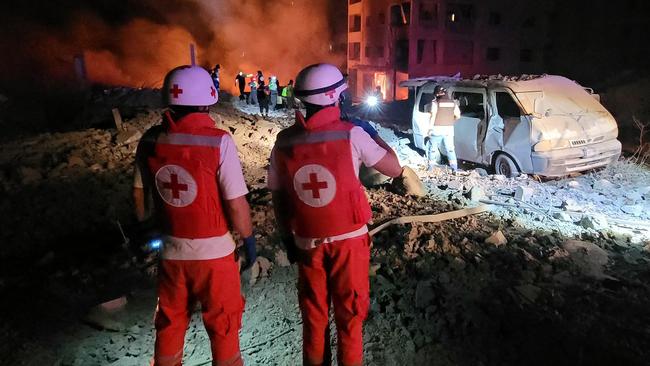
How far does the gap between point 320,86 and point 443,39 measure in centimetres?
3321

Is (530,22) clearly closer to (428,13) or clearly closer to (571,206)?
(428,13)

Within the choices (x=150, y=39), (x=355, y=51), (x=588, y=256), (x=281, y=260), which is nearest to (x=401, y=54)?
(x=355, y=51)

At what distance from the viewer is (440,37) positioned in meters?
33.1

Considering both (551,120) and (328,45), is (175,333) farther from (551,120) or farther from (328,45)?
A: (328,45)

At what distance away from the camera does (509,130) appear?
26.3 ft

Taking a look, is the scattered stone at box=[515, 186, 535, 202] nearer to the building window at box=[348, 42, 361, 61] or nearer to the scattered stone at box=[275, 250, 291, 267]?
the scattered stone at box=[275, 250, 291, 267]

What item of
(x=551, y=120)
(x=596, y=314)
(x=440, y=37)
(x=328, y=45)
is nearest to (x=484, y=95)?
(x=551, y=120)

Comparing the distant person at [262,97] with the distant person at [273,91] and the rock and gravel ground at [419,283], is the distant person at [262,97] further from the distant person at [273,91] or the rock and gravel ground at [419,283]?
the rock and gravel ground at [419,283]

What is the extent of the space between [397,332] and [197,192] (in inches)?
77.9

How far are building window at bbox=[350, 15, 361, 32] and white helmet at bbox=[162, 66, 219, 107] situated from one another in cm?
4027

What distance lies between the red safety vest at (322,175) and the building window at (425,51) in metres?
32.2

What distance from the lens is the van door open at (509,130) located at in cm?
779

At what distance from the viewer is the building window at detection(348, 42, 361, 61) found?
134ft

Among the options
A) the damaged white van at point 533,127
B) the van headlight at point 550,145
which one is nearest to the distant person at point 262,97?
the damaged white van at point 533,127
